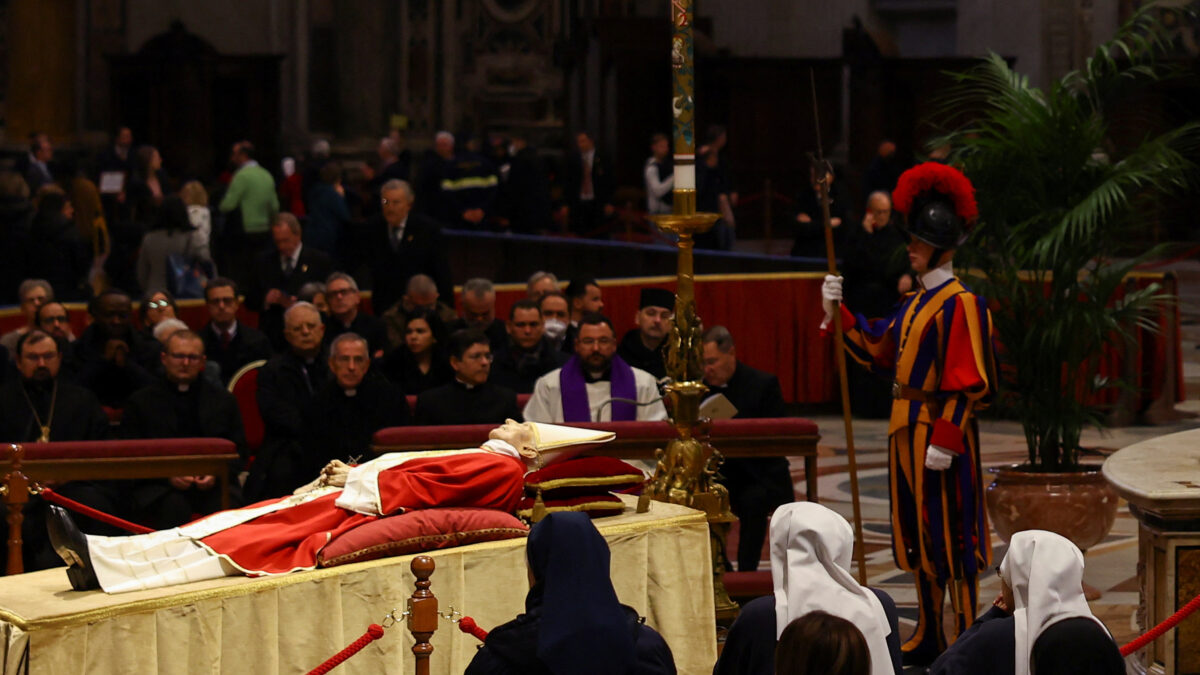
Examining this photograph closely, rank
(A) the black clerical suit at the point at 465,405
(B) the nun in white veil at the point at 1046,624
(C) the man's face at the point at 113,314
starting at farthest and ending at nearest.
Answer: (C) the man's face at the point at 113,314 → (A) the black clerical suit at the point at 465,405 → (B) the nun in white veil at the point at 1046,624

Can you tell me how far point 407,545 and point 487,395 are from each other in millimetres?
2831

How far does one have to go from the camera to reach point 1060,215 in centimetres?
832

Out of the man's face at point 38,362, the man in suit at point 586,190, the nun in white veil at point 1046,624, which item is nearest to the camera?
the nun in white veil at point 1046,624

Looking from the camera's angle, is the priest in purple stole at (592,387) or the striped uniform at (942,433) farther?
the priest in purple stole at (592,387)

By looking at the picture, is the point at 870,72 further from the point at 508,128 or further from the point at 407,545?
A: the point at 407,545

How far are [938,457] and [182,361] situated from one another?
382 cm

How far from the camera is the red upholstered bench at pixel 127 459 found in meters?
7.29

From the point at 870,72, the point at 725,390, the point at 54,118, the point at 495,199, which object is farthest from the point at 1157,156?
the point at 54,118

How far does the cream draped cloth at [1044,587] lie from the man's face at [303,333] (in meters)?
5.68

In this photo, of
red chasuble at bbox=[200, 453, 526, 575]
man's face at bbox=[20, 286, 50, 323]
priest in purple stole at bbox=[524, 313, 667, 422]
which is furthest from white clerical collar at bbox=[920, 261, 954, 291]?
man's face at bbox=[20, 286, 50, 323]

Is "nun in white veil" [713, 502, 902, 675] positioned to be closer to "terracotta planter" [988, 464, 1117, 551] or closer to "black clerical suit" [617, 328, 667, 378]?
"terracotta planter" [988, 464, 1117, 551]

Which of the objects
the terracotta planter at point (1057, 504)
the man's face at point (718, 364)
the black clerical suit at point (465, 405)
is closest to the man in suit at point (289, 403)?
the black clerical suit at point (465, 405)

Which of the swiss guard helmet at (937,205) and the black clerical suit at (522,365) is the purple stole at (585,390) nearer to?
the black clerical suit at (522,365)

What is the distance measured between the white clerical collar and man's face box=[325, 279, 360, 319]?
4.46 metres
